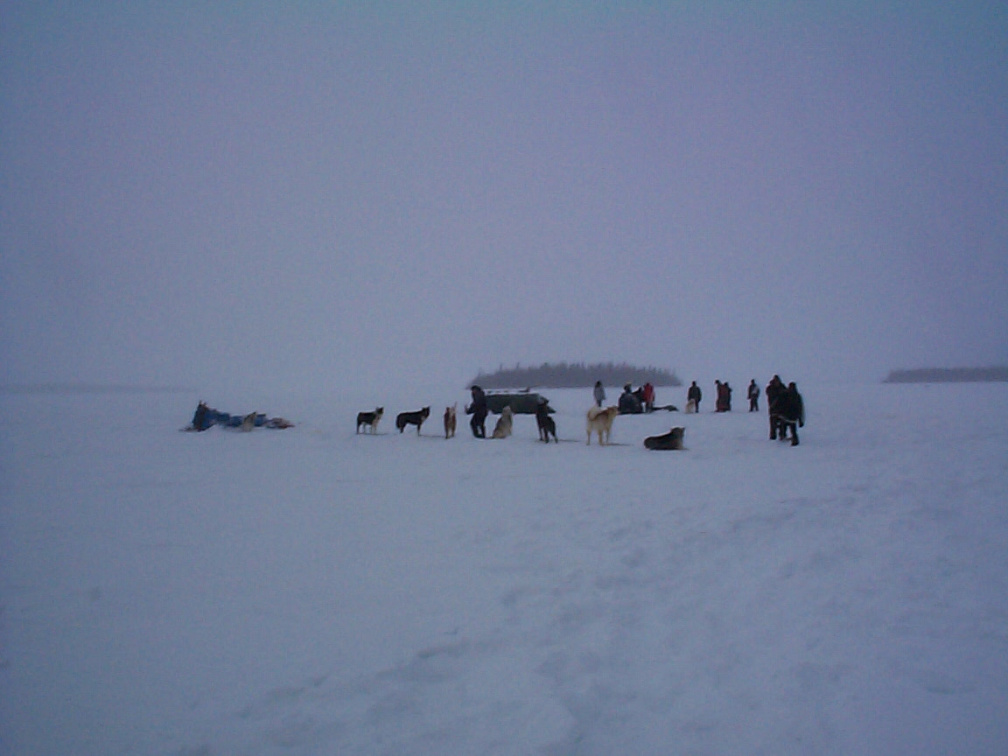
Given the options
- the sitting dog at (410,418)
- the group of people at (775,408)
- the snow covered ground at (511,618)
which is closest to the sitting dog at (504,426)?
the group of people at (775,408)

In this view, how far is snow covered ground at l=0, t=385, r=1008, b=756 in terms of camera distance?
269 centimetres

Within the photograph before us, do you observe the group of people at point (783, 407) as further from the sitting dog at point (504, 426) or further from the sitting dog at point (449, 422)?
the sitting dog at point (449, 422)

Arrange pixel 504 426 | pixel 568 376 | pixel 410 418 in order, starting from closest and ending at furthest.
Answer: pixel 504 426 < pixel 410 418 < pixel 568 376

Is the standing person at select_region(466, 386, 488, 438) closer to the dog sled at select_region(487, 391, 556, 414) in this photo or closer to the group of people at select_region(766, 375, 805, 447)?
the group of people at select_region(766, 375, 805, 447)

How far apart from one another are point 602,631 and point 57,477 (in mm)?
9637

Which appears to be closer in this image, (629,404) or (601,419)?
(601,419)

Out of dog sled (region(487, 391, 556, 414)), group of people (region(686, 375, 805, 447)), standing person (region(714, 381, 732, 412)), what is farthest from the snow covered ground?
dog sled (region(487, 391, 556, 414))

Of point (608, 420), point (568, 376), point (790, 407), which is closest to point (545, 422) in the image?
point (608, 420)

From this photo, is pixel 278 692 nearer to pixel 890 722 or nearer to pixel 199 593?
pixel 199 593

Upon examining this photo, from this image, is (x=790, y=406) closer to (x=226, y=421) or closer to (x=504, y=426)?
(x=504, y=426)

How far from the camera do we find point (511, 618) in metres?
3.79

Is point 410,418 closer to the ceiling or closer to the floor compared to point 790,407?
closer to the floor

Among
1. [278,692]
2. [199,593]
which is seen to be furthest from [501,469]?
Result: [278,692]

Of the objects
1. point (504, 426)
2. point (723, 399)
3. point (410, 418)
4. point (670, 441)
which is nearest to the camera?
point (670, 441)
